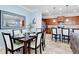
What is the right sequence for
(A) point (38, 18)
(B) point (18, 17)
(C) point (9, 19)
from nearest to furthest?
(C) point (9, 19)
(B) point (18, 17)
(A) point (38, 18)

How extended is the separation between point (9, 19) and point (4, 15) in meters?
0.40

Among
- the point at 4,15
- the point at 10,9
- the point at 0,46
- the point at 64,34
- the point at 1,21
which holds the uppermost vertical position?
the point at 10,9

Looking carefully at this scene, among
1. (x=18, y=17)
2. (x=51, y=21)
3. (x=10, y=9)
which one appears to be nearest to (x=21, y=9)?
(x=18, y=17)

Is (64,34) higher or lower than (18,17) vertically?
lower

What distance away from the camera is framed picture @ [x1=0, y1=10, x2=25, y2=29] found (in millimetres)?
3943

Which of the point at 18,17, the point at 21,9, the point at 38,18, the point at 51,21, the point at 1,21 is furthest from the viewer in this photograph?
the point at 51,21

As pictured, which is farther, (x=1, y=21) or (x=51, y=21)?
(x=51, y=21)

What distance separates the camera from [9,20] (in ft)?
14.5

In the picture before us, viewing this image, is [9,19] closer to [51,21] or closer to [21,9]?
[21,9]

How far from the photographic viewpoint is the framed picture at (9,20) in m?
3.94

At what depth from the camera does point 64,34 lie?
5.29 m
